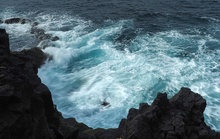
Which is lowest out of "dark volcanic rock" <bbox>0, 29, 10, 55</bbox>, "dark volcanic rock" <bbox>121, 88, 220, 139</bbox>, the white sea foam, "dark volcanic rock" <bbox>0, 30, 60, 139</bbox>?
the white sea foam

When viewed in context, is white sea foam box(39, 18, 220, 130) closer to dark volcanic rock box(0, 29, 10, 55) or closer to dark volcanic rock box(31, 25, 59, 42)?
dark volcanic rock box(31, 25, 59, 42)

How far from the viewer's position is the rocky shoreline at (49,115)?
12047 mm

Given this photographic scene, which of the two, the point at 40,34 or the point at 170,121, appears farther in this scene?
the point at 40,34

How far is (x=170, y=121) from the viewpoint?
59.1 feet

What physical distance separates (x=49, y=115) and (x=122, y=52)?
2312 cm

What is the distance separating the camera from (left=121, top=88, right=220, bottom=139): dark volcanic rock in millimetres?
17203

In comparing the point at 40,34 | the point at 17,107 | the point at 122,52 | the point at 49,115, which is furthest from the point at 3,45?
the point at 40,34

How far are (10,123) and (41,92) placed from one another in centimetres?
514

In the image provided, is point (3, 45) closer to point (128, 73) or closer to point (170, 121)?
point (170, 121)

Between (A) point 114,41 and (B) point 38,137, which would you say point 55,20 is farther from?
(B) point 38,137

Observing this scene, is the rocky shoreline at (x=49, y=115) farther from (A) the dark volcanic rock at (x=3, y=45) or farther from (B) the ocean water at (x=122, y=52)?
(B) the ocean water at (x=122, y=52)

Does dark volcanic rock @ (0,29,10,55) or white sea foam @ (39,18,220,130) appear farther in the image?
white sea foam @ (39,18,220,130)

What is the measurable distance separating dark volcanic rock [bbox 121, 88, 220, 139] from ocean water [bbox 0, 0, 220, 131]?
6.84 m

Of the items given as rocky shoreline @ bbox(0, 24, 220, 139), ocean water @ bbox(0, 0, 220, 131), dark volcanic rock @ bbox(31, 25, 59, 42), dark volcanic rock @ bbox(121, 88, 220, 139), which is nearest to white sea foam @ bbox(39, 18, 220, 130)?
ocean water @ bbox(0, 0, 220, 131)
